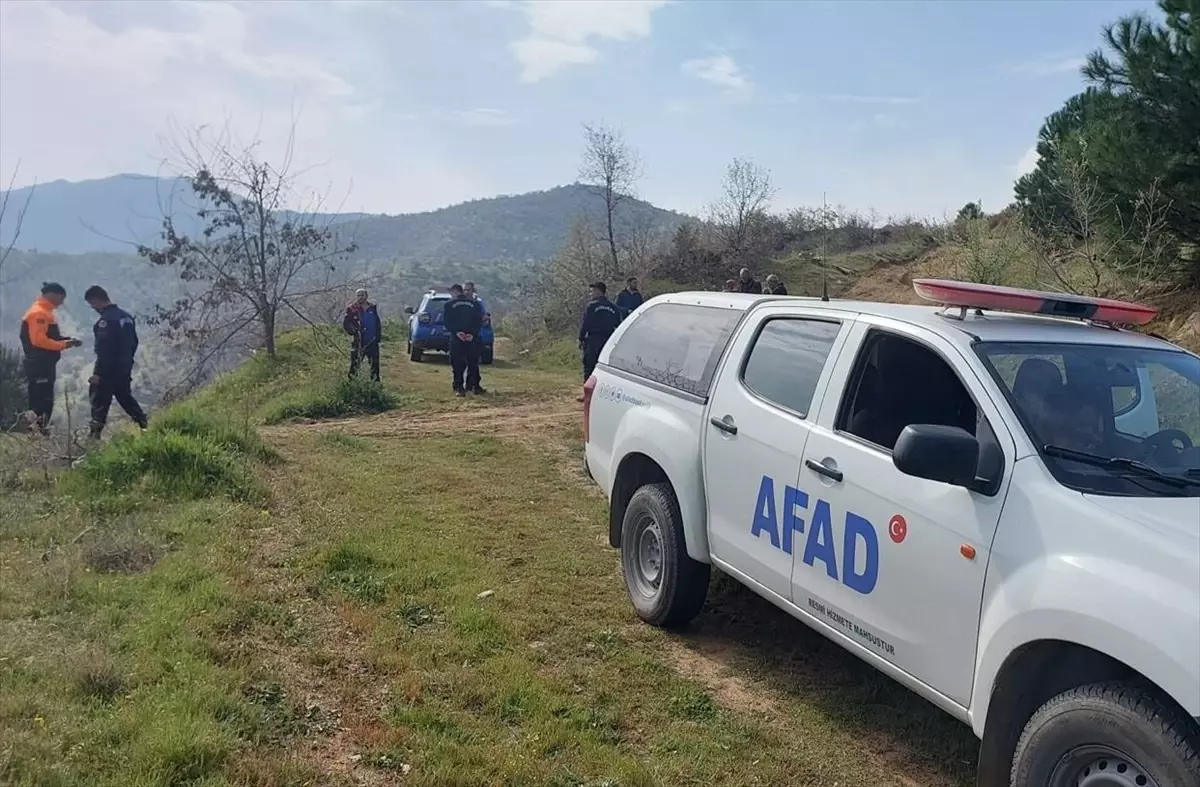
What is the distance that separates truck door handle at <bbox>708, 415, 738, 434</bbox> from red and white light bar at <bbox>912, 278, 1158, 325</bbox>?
1.06 m

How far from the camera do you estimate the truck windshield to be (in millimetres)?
2908

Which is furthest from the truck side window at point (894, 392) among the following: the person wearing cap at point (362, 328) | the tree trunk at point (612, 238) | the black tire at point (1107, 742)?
the tree trunk at point (612, 238)

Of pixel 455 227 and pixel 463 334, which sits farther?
pixel 455 227

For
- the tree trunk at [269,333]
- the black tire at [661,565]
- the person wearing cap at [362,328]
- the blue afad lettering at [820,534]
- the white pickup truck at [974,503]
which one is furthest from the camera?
the tree trunk at [269,333]

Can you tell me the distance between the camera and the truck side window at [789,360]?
13.3ft

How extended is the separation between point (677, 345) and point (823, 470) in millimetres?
1699

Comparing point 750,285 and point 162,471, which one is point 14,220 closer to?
point 162,471

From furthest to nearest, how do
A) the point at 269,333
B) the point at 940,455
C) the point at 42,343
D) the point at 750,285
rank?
the point at 269,333
the point at 750,285
the point at 42,343
the point at 940,455

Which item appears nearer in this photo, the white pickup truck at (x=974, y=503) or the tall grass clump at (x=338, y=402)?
the white pickup truck at (x=974, y=503)


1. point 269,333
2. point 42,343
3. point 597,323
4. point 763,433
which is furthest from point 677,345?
point 269,333

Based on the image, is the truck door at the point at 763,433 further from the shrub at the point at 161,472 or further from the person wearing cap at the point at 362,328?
the person wearing cap at the point at 362,328

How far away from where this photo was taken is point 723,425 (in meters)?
4.45

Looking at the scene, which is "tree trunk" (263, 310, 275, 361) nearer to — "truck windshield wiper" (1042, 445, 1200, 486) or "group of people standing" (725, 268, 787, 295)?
"group of people standing" (725, 268, 787, 295)

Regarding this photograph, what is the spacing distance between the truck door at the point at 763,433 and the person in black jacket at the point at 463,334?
10.3 m
